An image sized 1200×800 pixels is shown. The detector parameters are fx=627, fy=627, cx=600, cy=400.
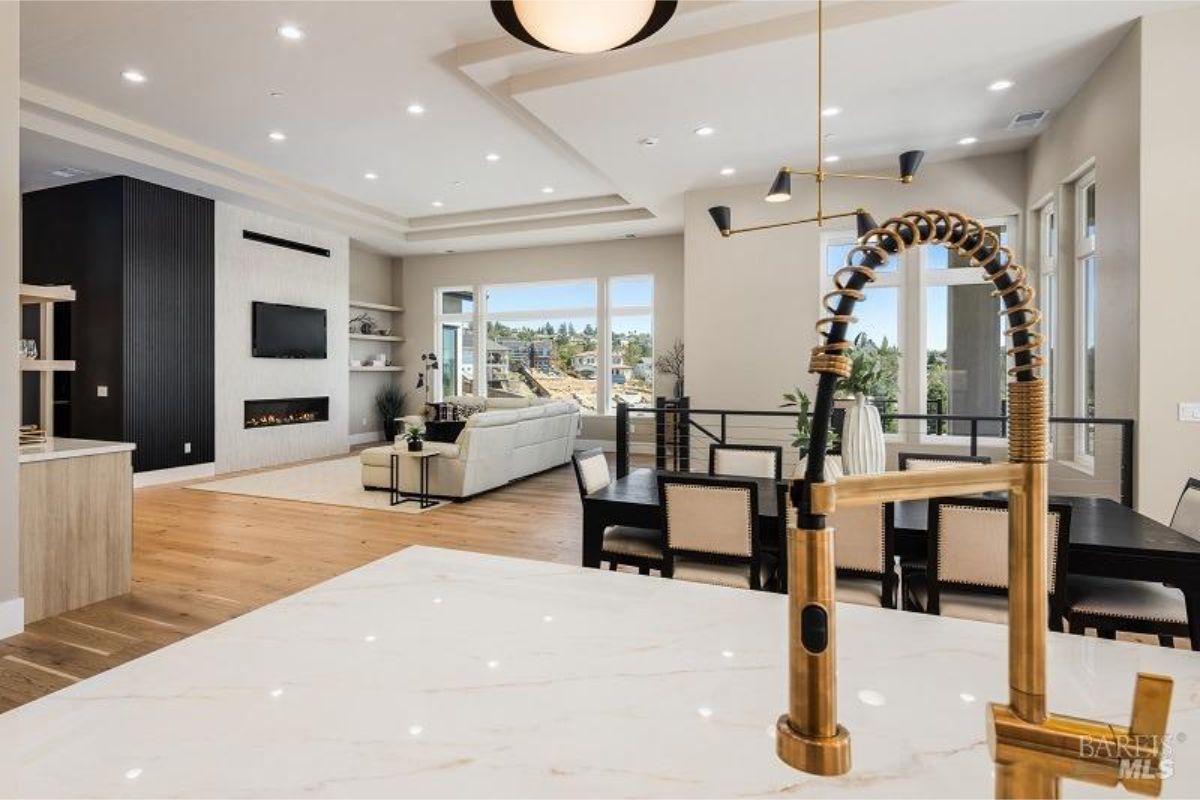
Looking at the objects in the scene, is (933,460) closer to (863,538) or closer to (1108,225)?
(863,538)

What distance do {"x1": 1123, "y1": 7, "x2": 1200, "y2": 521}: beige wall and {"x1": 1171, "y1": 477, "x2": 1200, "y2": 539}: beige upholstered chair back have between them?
138 centimetres

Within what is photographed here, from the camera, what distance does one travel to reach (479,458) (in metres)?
5.96

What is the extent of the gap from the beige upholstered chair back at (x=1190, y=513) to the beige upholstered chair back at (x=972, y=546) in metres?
0.73

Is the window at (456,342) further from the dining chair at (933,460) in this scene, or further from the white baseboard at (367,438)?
the dining chair at (933,460)

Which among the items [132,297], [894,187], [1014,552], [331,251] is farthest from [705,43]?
[331,251]

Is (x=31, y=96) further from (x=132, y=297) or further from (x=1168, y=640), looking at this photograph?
(x=1168, y=640)

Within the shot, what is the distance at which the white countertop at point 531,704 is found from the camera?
580 mm

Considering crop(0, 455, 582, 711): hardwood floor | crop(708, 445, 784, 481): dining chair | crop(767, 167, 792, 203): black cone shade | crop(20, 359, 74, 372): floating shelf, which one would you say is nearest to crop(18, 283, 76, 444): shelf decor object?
crop(20, 359, 74, 372): floating shelf

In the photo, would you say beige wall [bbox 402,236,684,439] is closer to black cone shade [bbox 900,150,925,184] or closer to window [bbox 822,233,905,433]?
window [bbox 822,233,905,433]

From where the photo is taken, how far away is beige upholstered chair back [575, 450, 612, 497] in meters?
2.94

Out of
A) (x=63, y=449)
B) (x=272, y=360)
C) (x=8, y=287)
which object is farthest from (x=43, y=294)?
(x=272, y=360)

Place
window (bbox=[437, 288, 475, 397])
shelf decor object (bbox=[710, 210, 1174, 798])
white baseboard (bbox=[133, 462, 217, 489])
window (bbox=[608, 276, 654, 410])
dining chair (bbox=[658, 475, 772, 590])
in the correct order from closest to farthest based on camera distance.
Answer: shelf decor object (bbox=[710, 210, 1174, 798]), dining chair (bbox=[658, 475, 772, 590]), white baseboard (bbox=[133, 462, 217, 489]), window (bbox=[608, 276, 654, 410]), window (bbox=[437, 288, 475, 397])

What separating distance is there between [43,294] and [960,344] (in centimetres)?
708

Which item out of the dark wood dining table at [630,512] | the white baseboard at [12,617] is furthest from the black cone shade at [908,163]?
the white baseboard at [12,617]
